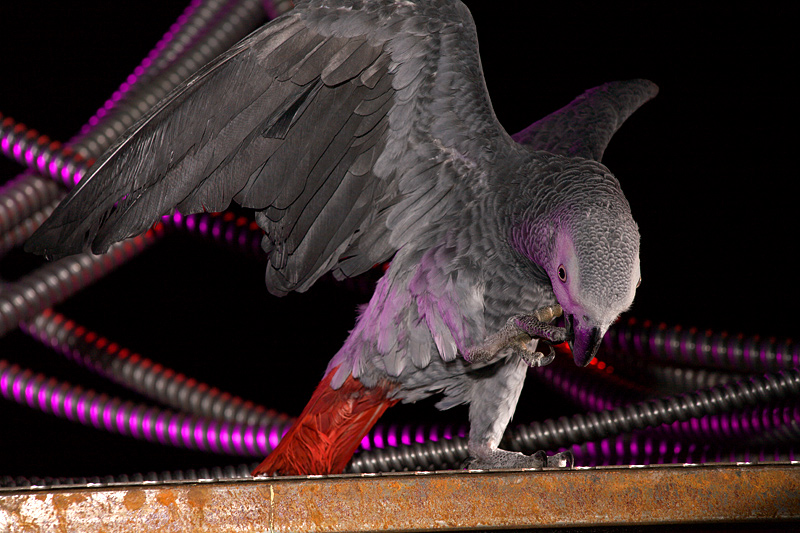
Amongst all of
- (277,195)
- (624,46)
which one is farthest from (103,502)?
(624,46)

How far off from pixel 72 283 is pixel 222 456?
43 centimetres

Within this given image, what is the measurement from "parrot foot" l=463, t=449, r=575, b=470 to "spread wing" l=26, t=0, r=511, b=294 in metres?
0.27

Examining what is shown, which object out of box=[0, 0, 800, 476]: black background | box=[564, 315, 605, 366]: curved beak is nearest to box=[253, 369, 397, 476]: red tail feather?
box=[564, 315, 605, 366]: curved beak

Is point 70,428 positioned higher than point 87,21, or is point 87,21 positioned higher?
point 87,21

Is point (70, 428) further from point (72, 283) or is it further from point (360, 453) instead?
point (360, 453)

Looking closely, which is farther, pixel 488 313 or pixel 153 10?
pixel 153 10

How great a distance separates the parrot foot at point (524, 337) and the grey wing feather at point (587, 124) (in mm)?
329

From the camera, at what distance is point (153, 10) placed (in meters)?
1.42

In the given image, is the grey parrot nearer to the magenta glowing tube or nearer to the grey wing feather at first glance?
the grey wing feather

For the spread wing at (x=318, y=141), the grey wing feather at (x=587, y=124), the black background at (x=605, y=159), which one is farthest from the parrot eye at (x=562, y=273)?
the black background at (x=605, y=159)

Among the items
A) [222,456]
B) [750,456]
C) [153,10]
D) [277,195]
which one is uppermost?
[153,10]

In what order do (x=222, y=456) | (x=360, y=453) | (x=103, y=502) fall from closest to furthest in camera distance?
1. (x=103, y=502)
2. (x=360, y=453)
3. (x=222, y=456)

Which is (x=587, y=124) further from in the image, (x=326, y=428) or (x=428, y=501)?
(x=428, y=501)

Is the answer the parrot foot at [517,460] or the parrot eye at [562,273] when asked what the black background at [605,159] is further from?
the parrot eye at [562,273]
